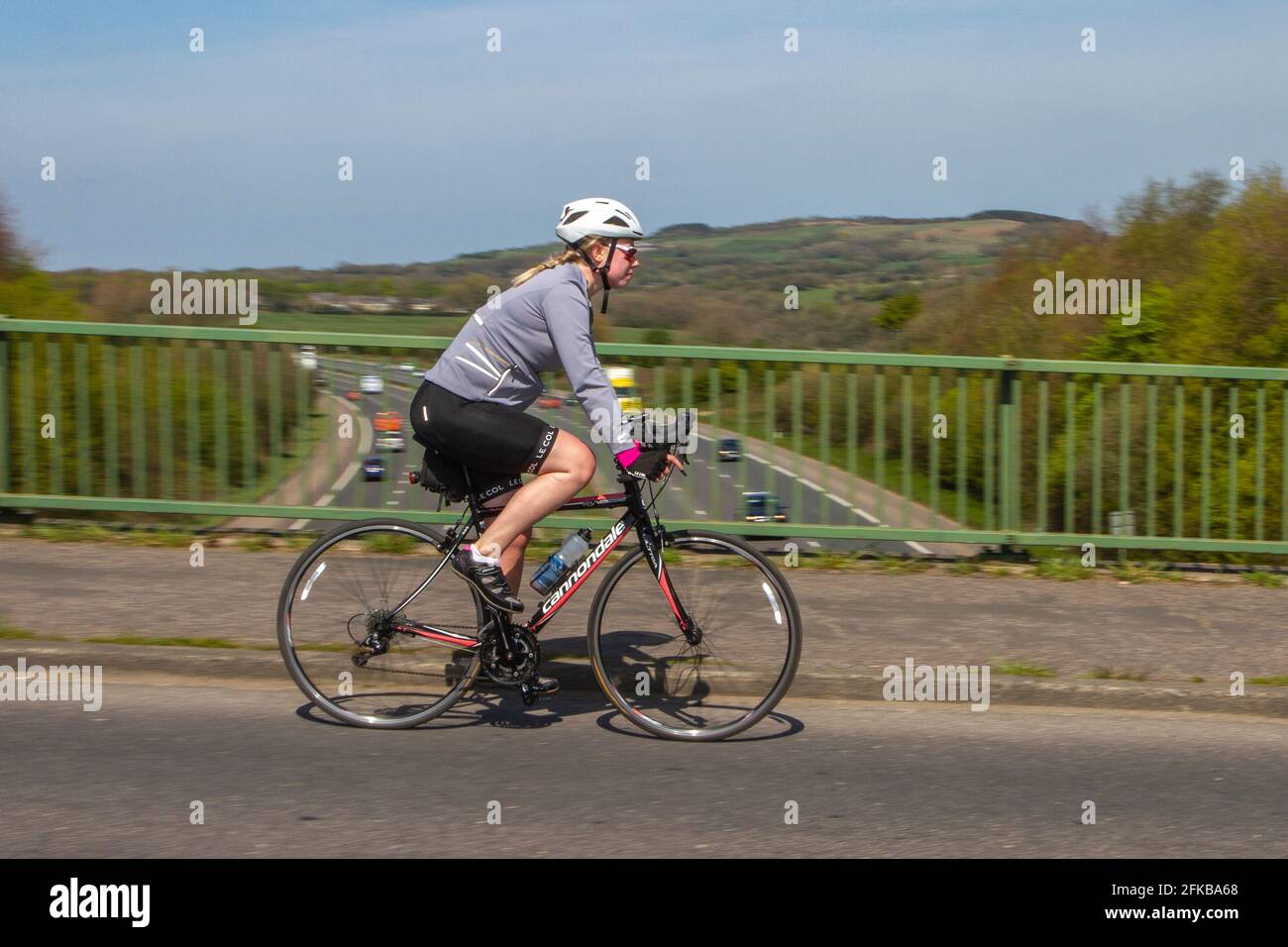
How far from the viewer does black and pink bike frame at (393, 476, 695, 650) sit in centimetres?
565

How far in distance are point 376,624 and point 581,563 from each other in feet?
2.87

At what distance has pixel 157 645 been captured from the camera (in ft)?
21.7

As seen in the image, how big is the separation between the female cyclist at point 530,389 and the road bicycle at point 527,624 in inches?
5.5

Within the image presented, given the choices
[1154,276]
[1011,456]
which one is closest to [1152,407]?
[1011,456]

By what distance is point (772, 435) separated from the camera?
9.36 meters

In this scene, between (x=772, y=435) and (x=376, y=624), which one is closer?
(x=376, y=624)

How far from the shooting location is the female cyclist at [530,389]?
543cm

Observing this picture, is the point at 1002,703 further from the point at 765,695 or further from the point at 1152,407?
the point at 1152,407

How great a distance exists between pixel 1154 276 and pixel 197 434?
1257 centimetres
